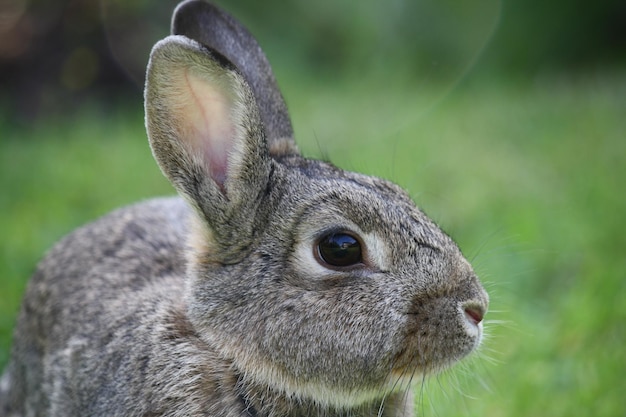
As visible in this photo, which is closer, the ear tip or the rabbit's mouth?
the rabbit's mouth

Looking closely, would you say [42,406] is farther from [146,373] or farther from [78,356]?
[146,373]

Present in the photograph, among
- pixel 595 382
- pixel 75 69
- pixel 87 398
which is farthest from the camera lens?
pixel 75 69

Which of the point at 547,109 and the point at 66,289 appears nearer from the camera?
the point at 66,289

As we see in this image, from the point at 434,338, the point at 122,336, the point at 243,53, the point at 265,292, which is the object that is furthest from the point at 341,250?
the point at 243,53

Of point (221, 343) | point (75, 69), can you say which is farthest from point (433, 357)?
point (75, 69)

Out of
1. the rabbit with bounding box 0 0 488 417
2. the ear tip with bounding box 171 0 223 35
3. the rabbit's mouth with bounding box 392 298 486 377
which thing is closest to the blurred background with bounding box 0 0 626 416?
the rabbit's mouth with bounding box 392 298 486 377

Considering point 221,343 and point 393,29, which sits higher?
point 393,29

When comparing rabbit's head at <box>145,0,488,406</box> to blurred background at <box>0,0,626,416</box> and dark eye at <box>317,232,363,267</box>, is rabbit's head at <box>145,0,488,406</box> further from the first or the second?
blurred background at <box>0,0,626,416</box>
